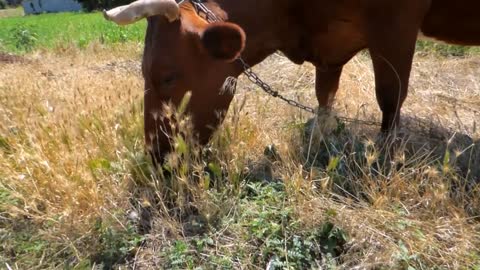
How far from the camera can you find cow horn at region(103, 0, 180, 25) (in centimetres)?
271

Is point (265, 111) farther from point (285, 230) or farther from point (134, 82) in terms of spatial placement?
point (285, 230)

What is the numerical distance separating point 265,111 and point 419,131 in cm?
109

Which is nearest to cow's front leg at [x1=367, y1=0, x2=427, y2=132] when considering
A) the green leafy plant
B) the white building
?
the green leafy plant

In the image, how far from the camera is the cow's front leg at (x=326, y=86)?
3.99 meters

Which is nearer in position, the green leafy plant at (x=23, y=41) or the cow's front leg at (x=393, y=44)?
the cow's front leg at (x=393, y=44)

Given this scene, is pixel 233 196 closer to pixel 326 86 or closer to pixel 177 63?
pixel 177 63

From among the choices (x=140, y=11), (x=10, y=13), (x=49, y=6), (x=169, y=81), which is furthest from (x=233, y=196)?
(x=10, y=13)

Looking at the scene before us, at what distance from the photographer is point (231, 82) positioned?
10.0ft

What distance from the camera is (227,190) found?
2664 millimetres

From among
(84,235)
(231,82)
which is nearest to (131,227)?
(84,235)

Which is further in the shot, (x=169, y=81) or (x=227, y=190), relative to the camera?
(x=169, y=81)

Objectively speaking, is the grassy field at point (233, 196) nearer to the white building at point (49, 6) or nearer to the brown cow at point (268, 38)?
the brown cow at point (268, 38)

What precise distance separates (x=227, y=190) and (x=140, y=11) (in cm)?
100

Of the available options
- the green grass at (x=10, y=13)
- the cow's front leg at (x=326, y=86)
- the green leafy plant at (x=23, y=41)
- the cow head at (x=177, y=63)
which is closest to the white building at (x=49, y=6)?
the green grass at (x=10, y=13)
